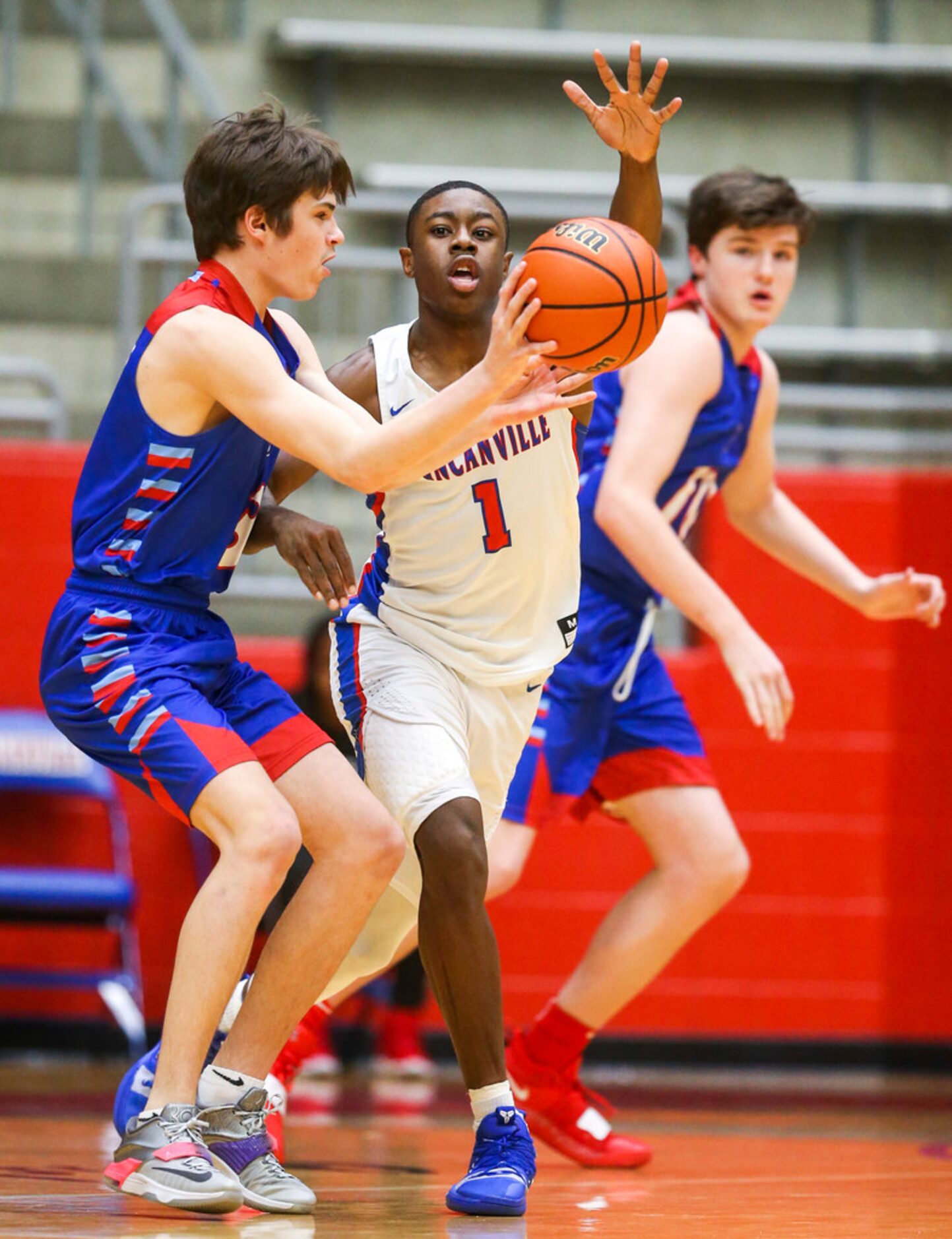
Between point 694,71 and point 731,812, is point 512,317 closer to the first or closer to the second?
point 731,812

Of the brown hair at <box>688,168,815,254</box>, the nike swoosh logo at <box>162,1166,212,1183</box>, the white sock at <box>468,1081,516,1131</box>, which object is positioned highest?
the brown hair at <box>688,168,815,254</box>

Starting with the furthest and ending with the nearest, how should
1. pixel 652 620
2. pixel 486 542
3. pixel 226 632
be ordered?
1. pixel 652 620
2. pixel 486 542
3. pixel 226 632

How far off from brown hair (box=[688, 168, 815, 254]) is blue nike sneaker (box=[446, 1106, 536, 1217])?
2196mm

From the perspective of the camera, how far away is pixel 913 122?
9617 mm

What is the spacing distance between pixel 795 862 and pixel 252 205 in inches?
154

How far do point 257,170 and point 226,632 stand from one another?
2.64 feet

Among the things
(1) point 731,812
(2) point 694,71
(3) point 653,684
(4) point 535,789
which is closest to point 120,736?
(4) point 535,789

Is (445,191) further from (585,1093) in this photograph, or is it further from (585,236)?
(585,1093)

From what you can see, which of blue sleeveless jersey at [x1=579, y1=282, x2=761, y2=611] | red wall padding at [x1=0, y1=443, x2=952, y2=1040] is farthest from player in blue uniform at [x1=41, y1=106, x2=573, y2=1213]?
red wall padding at [x1=0, y1=443, x2=952, y2=1040]

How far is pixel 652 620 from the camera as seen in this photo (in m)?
4.15

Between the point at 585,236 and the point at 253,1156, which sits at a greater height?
the point at 585,236

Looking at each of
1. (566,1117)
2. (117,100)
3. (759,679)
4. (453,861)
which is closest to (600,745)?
(759,679)

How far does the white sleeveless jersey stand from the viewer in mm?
3270

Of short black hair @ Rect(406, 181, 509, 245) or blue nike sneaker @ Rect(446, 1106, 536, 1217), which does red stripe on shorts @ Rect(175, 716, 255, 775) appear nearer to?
blue nike sneaker @ Rect(446, 1106, 536, 1217)
